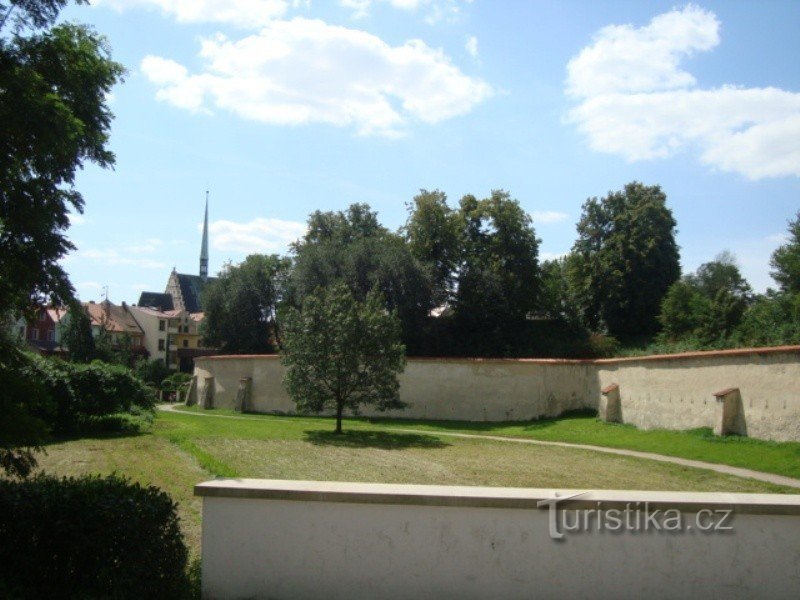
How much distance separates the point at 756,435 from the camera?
1819cm

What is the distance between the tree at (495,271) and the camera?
137 ft

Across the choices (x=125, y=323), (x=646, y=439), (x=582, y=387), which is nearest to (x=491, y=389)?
(x=582, y=387)

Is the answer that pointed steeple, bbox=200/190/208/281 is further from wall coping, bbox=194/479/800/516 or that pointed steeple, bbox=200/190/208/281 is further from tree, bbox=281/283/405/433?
Result: wall coping, bbox=194/479/800/516

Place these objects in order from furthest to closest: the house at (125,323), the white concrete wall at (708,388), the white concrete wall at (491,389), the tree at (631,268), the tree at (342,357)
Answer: the house at (125,323) < the tree at (631,268) < the white concrete wall at (491,389) < the tree at (342,357) < the white concrete wall at (708,388)

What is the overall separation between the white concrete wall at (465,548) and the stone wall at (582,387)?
13.1 metres

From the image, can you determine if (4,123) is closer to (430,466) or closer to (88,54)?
(88,54)

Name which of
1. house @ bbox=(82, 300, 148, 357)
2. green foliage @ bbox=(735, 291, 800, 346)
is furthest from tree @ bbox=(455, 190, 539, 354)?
house @ bbox=(82, 300, 148, 357)

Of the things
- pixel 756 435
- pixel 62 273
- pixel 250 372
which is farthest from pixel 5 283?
pixel 250 372

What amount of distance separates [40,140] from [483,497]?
5.10 m

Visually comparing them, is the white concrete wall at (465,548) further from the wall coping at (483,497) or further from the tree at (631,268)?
the tree at (631,268)

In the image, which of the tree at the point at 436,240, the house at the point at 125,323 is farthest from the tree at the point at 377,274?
the house at the point at 125,323

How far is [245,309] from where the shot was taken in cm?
5312

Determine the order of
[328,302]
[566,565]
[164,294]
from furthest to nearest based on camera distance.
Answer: [164,294], [328,302], [566,565]

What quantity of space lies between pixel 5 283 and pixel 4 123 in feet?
5.17
